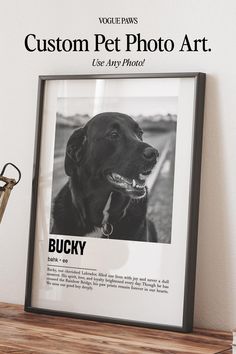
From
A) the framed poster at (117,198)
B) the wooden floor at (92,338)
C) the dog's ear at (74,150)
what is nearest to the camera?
the wooden floor at (92,338)

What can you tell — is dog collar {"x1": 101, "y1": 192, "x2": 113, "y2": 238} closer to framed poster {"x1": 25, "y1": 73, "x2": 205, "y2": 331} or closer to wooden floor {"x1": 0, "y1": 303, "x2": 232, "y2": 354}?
framed poster {"x1": 25, "y1": 73, "x2": 205, "y2": 331}

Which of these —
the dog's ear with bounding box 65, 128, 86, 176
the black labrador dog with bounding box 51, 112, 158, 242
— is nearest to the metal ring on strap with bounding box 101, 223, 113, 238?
the black labrador dog with bounding box 51, 112, 158, 242

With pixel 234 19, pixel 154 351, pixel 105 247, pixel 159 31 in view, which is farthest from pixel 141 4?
pixel 154 351

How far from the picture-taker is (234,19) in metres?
1.54

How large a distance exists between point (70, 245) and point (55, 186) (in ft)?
0.50

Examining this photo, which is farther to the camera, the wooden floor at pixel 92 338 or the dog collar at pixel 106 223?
the dog collar at pixel 106 223

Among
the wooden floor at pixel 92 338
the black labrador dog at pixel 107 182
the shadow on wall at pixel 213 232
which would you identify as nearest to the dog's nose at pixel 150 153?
the black labrador dog at pixel 107 182

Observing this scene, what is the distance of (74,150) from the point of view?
1.66 meters

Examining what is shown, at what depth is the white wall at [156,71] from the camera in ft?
5.05

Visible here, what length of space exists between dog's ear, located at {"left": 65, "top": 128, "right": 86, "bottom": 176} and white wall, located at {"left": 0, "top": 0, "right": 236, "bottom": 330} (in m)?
0.13

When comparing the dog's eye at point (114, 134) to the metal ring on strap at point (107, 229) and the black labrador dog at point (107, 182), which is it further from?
the metal ring on strap at point (107, 229)

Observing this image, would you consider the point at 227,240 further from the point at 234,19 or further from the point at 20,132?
the point at 20,132

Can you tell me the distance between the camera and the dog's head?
159 centimetres

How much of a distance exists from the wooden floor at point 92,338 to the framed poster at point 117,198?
0.05 meters
